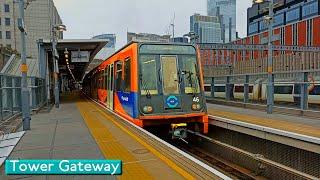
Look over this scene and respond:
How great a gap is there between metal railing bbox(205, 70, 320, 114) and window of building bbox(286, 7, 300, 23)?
55355 millimetres

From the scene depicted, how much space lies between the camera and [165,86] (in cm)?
1208

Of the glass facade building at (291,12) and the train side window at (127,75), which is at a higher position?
the glass facade building at (291,12)

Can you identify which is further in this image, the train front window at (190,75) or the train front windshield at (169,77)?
the train front window at (190,75)

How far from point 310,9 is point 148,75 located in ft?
212

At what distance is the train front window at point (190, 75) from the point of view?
12281 millimetres

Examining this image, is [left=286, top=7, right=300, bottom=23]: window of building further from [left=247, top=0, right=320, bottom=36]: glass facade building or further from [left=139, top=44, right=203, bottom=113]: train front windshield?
[left=139, top=44, right=203, bottom=113]: train front windshield

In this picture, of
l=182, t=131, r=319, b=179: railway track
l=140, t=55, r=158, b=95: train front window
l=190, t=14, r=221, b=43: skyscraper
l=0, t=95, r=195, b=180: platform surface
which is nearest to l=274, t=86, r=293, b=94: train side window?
l=182, t=131, r=319, b=179: railway track

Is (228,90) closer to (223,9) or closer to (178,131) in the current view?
(178,131)

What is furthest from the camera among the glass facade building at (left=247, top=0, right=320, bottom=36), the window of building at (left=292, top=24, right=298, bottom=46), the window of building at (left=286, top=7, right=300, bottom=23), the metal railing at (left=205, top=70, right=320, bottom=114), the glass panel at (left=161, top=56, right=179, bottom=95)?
the window of building at (left=286, top=7, right=300, bottom=23)

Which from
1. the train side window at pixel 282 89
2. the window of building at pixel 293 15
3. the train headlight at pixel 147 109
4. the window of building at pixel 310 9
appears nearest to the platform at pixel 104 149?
the train headlight at pixel 147 109

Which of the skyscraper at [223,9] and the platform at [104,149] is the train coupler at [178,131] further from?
the skyscraper at [223,9]

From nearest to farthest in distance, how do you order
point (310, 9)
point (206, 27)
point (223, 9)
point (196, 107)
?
point (196, 107) → point (206, 27) → point (223, 9) → point (310, 9)

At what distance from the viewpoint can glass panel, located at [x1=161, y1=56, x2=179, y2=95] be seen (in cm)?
1209

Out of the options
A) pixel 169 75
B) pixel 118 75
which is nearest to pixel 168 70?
pixel 169 75
